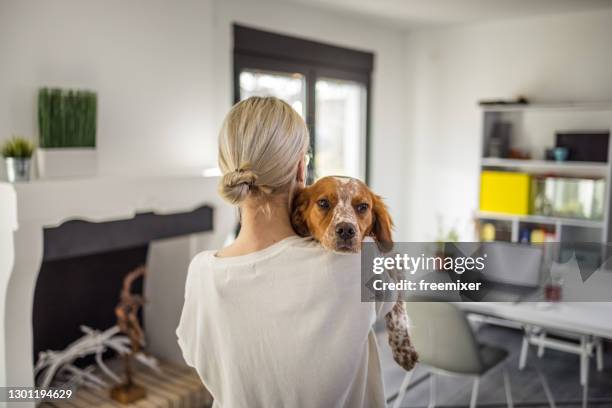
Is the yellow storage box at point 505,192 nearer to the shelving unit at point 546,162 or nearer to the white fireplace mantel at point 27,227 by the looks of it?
the shelving unit at point 546,162

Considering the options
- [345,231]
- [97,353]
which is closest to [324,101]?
[97,353]

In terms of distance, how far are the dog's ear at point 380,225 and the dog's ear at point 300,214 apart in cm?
11

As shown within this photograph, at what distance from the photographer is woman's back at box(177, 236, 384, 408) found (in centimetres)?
95

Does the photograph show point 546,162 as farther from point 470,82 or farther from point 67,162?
point 67,162

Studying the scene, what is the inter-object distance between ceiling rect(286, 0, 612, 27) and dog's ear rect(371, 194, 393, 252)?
9.92ft

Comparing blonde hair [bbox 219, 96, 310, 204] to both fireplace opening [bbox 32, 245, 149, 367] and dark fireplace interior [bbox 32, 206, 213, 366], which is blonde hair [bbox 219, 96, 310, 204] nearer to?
dark fireplace interior [bbox 32, 206, 213, 366]

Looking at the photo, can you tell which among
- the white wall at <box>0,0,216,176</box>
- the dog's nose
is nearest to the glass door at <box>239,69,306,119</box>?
the white wall at <box>0,0,216,176</box>

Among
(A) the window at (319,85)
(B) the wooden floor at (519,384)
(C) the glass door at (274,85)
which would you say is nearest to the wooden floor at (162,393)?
(B) the wooden floor at (519,384)

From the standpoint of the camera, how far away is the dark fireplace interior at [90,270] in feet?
8.25

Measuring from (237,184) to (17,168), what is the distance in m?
1.66

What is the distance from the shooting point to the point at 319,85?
4.27 metres

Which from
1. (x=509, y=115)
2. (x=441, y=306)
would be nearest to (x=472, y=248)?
(x=441, y=306)

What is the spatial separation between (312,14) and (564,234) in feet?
7.49

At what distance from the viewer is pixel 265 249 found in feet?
3.27
